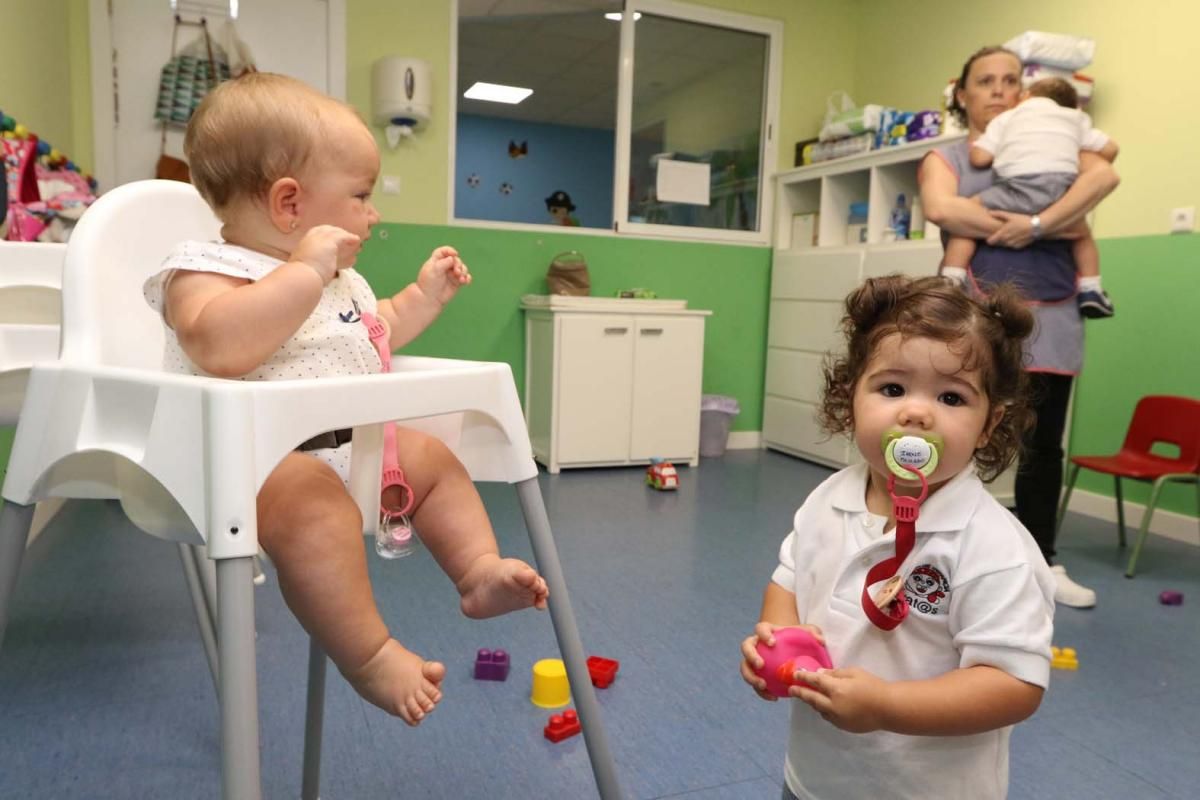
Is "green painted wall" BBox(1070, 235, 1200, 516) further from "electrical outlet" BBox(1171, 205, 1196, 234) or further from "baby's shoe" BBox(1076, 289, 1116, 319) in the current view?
"baby's shoe" BBox(1076, 289, 1116, 319)

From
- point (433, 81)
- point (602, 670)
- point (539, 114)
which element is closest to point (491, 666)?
point (602, 670)

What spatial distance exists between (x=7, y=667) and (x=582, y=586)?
3.80 ft

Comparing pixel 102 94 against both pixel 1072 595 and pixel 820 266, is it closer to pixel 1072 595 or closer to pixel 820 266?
pixel 820 266

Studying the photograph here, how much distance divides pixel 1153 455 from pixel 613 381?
1.92 meters

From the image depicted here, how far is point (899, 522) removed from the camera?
2.19 ft

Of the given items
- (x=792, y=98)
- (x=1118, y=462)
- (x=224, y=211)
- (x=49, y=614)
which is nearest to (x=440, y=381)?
(x=224, y=211)

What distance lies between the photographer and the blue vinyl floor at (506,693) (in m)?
1.25

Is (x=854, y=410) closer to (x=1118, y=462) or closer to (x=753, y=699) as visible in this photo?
(x=753, y=699)

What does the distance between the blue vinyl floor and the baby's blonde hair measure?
842mm

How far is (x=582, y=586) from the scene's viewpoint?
2072 mm

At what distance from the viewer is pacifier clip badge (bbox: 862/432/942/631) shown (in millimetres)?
652

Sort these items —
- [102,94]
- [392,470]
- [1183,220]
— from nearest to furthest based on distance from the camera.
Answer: [392,470] → [1183,220] → [102,94]

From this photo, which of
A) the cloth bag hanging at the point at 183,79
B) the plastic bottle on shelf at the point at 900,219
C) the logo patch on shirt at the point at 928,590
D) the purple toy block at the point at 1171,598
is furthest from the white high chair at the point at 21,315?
the plastic bottle on shelf at the point at 900,219

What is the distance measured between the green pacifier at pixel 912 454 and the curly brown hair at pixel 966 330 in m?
0.09
